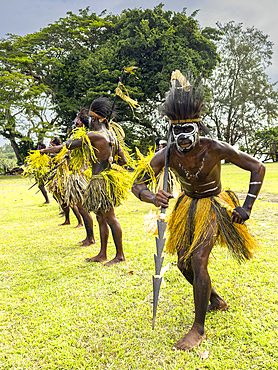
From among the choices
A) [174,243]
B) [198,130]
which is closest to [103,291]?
[174,243]

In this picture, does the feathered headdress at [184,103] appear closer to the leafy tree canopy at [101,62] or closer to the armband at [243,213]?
the armband at [243,213]

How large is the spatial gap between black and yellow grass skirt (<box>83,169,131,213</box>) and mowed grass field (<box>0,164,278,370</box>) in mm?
751

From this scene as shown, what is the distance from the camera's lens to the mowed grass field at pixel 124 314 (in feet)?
6.57

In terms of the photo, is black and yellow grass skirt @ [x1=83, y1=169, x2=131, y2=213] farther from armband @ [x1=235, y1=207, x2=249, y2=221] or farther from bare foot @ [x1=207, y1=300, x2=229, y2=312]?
armband @ [x1=235, y1=207, x2=249, y2=221]

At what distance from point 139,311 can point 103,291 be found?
1.86 ft

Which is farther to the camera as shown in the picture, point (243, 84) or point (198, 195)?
point (243, 84)

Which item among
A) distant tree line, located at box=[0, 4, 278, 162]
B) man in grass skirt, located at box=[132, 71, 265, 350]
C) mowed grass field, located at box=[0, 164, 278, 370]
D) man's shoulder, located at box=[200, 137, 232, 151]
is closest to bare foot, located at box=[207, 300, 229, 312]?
mowed grass field, located at box=[0, 164, 278, 370]

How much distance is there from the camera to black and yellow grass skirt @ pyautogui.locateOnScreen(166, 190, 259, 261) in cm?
227

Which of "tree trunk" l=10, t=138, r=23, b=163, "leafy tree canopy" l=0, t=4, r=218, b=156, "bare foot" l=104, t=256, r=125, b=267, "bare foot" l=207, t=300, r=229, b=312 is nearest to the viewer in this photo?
"bare foot" l=207, t=300, r=229, b=312

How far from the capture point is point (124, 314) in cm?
253

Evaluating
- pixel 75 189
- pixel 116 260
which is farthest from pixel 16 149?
pixel 116 260

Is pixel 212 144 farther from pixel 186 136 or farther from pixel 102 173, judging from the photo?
pixel 102 173

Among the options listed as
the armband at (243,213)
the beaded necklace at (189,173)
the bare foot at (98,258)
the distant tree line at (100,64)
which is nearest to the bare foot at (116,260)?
the bare foot at (98,258)

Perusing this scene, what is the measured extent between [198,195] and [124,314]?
120 centimetres
